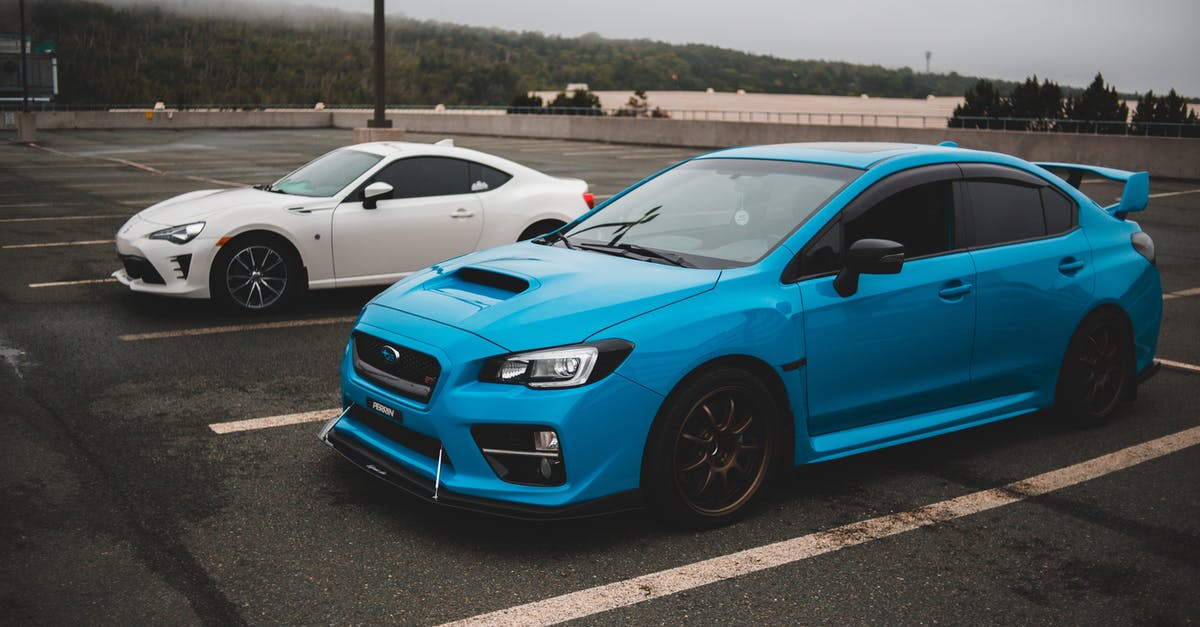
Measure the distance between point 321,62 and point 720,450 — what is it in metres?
147

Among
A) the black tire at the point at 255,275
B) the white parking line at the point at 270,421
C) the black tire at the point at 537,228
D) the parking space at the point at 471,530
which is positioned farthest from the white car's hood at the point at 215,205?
the white parking line at the point at 270,421

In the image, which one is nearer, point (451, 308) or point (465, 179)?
point (451, 308)

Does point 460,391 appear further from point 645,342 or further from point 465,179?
point 465,179

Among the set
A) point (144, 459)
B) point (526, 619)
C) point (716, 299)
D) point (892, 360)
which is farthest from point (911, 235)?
point (144, 459)

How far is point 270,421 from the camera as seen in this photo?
6.19 meters

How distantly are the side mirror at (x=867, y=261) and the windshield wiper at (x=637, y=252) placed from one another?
0.67 m

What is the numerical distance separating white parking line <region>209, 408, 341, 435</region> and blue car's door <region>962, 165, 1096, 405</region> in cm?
350

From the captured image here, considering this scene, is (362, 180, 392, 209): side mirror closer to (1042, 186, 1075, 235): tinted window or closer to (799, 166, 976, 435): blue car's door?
(799, 166, 976, 435): blue car's door

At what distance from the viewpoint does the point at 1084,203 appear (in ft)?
20.4

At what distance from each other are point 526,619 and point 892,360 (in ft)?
7.31

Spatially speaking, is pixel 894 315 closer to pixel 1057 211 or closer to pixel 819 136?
Answer: pixel 1057 211

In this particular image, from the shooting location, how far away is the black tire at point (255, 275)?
29.5ft

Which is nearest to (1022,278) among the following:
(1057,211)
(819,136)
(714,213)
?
(1057,211)

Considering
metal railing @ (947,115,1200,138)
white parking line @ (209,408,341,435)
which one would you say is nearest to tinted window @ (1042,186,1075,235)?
white parking line @ (209,408,341,435)
